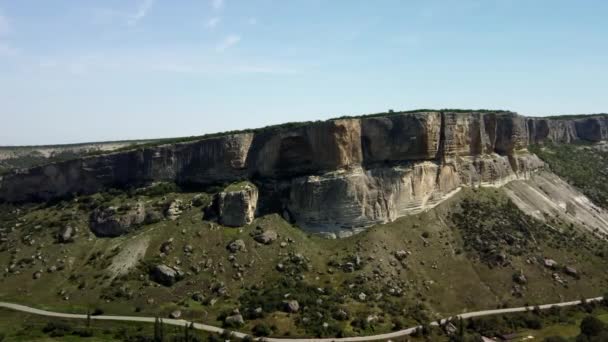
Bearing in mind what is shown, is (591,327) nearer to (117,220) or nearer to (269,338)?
(269,338)

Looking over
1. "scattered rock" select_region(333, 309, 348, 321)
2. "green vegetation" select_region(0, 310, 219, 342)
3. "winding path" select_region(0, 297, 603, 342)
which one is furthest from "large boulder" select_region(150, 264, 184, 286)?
"scattered rock" select_region(333, 309, 348, 321)

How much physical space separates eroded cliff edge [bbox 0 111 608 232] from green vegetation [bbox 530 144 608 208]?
900 inches

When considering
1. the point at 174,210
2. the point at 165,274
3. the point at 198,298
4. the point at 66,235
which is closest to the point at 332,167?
the point at 174,210

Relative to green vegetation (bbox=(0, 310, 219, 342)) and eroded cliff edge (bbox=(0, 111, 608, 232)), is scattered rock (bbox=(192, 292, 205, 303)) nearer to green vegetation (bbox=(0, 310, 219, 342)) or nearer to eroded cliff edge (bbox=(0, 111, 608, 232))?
green vegetation (bbox=(0, 310, 219, 342))

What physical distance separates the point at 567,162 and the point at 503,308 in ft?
230

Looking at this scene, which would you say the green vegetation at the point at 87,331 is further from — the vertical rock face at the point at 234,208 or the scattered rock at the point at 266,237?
the vertical rock face at the point at 234,208

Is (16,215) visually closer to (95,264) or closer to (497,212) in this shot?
(95,264)

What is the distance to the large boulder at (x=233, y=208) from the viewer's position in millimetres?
87812

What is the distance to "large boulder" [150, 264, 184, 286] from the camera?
78.3m

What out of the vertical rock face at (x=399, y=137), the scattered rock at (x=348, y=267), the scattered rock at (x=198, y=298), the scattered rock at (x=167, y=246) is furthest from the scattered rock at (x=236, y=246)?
the vertical rock face at (x=399, y=137)

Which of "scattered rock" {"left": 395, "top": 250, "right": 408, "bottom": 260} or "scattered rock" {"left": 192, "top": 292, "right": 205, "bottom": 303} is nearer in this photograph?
"scattered rock" {"left": 192, "top": 292, "right": 205, "bottom": 303}

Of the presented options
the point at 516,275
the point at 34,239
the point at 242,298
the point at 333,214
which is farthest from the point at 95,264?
the point at 516,275

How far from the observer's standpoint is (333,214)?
290 feet

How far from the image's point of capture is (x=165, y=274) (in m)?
78.4
